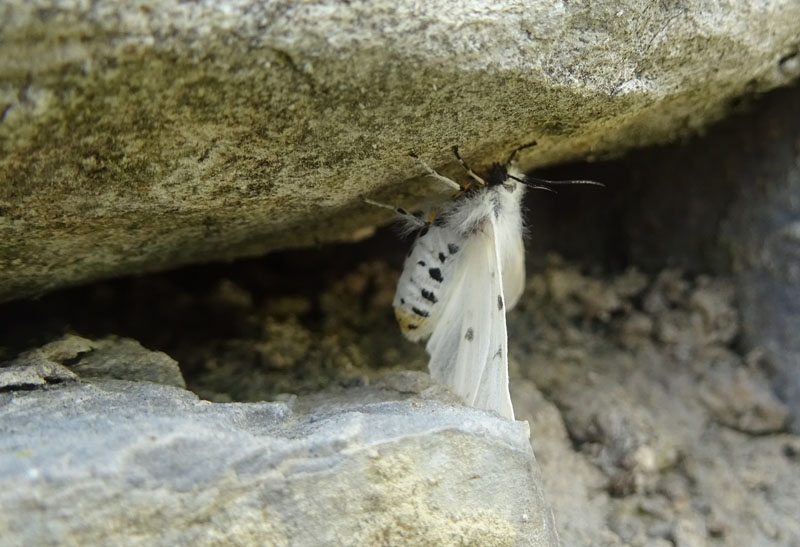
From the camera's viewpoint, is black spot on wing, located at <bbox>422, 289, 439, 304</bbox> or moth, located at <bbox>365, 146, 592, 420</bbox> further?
black spot on wing, located at <bbox>422, 289, 439, 304</bbox>

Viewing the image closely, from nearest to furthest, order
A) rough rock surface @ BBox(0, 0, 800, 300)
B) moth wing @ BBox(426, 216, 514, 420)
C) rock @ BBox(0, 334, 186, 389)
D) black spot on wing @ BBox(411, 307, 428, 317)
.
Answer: rough rock surface @ BBox(0, 0, 800, 300) < rock @ BBox(0, 334, 186, 389) < moth wing @ BBox(426, 216, 514, 420) < black spot on wing @ BBox(411, 307, 428, 317)

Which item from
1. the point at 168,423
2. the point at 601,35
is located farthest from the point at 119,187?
the point at 601,35

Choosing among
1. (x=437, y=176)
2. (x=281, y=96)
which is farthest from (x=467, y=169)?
(x=281, y=96)

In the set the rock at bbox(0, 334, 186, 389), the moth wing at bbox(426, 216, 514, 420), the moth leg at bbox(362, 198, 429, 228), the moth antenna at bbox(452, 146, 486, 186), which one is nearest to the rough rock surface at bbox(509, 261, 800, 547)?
the moth wing at bbox(426, 216, 514, 420)

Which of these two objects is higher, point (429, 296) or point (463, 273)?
point (463, 273)

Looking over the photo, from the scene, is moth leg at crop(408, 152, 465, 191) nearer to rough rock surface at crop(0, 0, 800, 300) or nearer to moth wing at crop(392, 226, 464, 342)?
rough rock surface at crop(0, 0, 800, 300)

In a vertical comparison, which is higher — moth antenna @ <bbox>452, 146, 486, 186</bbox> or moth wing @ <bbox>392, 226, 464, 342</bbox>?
moth antenna @ <bbox>452, 146, 486, 186</bbox>

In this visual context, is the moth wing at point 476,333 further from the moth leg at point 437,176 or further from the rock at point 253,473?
the rock at point 253,473

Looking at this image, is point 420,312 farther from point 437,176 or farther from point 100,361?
point 100,361

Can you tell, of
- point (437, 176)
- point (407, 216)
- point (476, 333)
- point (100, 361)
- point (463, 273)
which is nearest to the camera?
point (100, 361)
